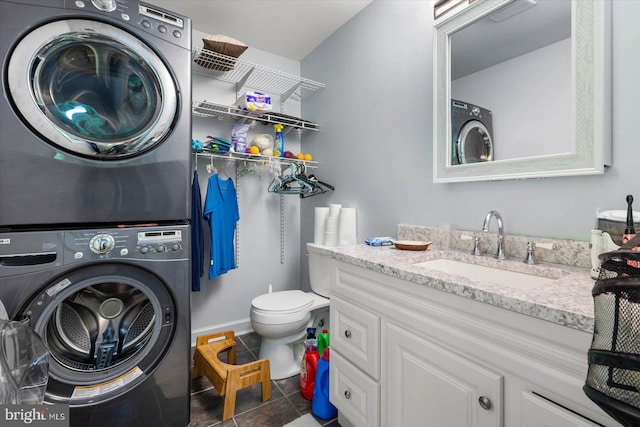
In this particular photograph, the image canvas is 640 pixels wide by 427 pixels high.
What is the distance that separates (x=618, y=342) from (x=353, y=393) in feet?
3.75

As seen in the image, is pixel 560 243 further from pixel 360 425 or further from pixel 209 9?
pixel 209 9

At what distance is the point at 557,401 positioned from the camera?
673 millimetres

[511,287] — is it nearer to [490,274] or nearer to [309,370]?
[490,274]

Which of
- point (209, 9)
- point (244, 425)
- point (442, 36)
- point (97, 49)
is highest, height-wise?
point (209, 9)

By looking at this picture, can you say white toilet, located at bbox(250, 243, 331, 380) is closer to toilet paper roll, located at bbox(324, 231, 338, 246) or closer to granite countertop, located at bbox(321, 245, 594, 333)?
toilet paper roll, located at bbox(324, 231, 338, 246)

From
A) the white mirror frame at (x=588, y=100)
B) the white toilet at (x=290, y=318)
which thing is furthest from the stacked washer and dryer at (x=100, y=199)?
the white mirror frame at (x=588, y=100)

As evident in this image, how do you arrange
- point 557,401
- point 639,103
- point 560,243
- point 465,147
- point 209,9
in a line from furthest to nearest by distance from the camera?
point 209,9 < point 465,147 < point 560,243 < point 639,103 < point 557,401

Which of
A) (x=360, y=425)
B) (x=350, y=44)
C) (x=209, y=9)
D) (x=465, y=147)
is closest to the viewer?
(x=360, y=425)

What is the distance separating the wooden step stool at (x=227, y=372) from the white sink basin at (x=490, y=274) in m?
1.10

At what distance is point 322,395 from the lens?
5.01 feet

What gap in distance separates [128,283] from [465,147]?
1.70 metres

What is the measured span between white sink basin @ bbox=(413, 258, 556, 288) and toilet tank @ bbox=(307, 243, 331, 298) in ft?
2.87

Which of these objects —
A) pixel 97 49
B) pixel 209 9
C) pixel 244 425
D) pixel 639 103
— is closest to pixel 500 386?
pixel 639 103

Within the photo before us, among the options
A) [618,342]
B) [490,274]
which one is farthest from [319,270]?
[618,342]
